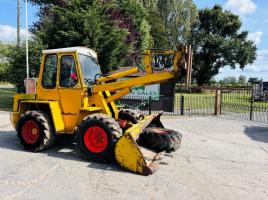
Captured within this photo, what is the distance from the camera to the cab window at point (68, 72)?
745 cm

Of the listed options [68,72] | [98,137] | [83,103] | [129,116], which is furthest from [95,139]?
[129,116]

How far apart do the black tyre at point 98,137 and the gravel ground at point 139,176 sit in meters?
0.21

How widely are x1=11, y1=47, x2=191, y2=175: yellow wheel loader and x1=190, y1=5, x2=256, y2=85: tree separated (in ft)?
135

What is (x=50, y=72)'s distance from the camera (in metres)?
7.78

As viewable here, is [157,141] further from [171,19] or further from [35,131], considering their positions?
[171,19]

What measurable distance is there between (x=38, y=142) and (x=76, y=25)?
1176 centimetres

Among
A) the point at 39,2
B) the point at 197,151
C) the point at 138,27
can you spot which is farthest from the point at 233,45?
the point at 197,151

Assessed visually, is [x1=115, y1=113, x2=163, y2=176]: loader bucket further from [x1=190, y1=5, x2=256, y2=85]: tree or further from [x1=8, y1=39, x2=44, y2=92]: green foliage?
[x1=190, y1=5, x2=256, y2=85]: tree

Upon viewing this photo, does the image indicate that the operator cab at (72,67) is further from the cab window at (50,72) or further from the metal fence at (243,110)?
the metal fence at (243,110)

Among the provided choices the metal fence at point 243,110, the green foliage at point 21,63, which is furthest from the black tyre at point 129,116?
the green foliage at point 21,63

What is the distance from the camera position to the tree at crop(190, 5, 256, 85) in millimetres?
47031

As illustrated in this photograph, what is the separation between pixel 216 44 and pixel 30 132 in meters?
42.8

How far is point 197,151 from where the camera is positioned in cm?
816

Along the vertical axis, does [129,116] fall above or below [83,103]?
below
